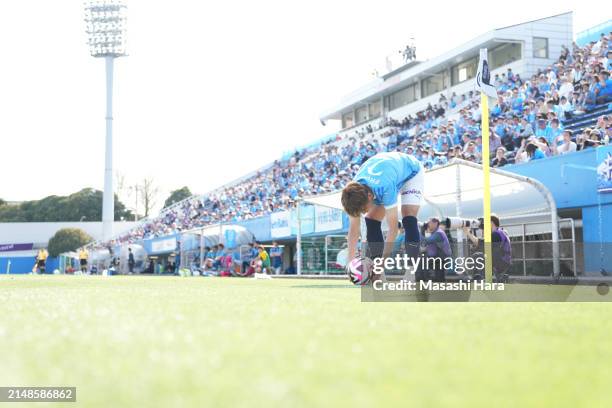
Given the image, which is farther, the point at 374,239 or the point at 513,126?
the point at 513,126

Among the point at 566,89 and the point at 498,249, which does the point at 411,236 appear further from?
the point at 566,89

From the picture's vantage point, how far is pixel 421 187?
7000 millimetres

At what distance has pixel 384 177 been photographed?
6.39 meters

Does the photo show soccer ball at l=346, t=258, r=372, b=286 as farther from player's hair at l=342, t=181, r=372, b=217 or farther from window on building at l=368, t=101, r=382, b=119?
window on building at l=368, t=101, r=382, b=119

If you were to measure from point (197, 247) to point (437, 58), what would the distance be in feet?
54.1

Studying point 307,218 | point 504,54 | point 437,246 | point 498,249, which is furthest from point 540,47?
point 437,246

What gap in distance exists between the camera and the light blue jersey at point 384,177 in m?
6.35

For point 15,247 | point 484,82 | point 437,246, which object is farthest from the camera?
point 15,247

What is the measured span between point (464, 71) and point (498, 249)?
28.0 metres

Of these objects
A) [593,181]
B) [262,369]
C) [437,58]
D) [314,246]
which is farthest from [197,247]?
[262,369]

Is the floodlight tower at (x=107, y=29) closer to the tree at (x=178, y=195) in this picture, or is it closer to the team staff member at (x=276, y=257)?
the tree at (x=178, y=195)

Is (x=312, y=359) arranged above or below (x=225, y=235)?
below

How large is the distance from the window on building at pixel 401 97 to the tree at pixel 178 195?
164 ft

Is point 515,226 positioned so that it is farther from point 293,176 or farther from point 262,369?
point 293,176
